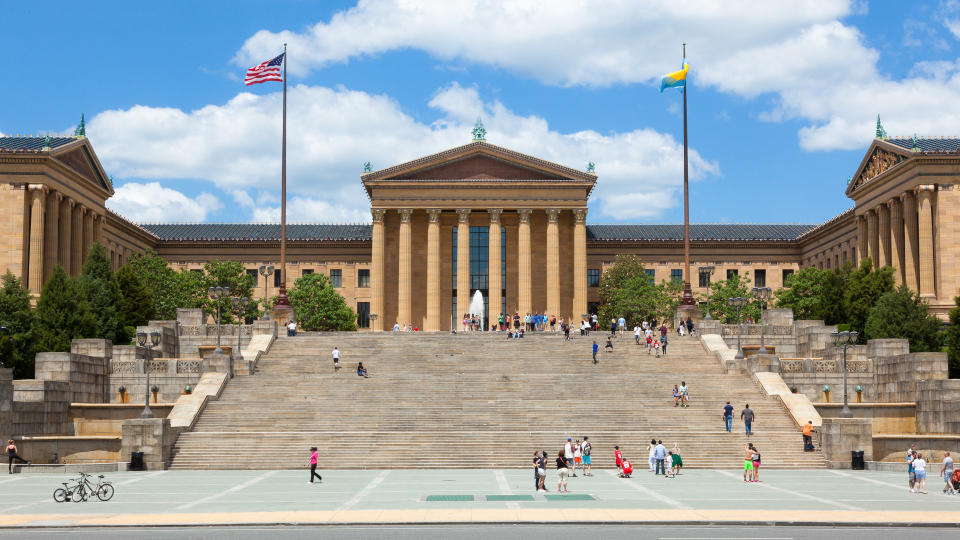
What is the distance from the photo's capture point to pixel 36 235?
260 feet

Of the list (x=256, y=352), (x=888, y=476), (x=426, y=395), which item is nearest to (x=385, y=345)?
(x=256, y=352)

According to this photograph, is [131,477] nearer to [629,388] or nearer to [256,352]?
[256,352]

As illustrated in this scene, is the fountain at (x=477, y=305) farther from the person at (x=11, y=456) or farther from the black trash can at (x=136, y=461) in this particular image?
the person at (x=11, y=456)

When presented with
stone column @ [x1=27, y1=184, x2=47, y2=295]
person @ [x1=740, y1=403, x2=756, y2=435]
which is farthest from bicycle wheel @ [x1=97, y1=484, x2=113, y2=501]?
stone column @ [x1=27, y1=184, x2=47, y2=295]

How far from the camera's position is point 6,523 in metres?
23.8

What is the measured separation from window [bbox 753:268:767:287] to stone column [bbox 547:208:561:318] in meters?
30.3

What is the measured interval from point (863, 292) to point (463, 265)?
35.1m

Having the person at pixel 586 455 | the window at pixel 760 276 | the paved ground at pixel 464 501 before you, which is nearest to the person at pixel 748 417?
the paved ground at pixel 464 501

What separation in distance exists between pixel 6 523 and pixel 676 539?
15.2 m

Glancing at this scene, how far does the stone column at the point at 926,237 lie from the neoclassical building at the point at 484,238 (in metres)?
0.10

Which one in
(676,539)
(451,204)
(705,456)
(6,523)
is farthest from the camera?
(451,204)

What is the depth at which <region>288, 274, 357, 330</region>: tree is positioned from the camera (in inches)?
3607

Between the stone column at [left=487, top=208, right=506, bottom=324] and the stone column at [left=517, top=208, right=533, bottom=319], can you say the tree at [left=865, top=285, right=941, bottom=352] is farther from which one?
the stone column at [left=487, top=208, right=506, bottom=324]

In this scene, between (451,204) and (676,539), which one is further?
(451,204)
